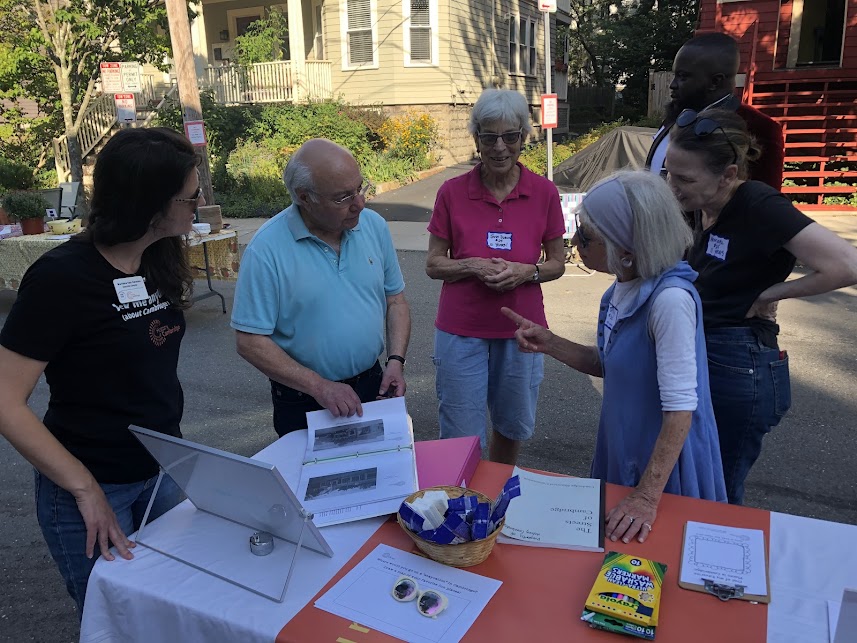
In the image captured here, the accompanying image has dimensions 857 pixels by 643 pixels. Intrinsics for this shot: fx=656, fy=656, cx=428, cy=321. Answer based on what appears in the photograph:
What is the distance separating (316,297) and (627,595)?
136 centimetres

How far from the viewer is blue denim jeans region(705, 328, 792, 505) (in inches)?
84.7

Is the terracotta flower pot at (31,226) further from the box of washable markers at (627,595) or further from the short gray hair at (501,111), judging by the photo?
the box of washable markers at (627,595)

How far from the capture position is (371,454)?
1915 mm

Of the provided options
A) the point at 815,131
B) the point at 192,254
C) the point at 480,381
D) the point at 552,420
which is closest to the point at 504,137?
the point at 480,381

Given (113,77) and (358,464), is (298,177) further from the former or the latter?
(113,77)

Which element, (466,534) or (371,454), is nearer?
(466,534)

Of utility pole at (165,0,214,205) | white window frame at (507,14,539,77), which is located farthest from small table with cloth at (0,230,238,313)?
white window frame at (507,14,539,77)

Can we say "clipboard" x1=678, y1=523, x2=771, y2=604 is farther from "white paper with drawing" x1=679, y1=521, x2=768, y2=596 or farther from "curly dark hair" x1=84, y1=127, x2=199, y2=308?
"curly dark hair" x1=84, y1=127, x2=199, y2=308

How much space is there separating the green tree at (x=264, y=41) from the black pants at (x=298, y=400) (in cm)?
1670

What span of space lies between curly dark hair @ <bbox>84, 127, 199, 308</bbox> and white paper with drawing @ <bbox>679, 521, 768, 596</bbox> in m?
1.60

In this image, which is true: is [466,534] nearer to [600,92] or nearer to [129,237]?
[129,237]

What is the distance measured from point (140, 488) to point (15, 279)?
6101 millimetres

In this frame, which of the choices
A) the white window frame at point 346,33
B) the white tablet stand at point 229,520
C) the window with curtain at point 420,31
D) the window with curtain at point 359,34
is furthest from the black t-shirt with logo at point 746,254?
the window with curtain at point 359,34

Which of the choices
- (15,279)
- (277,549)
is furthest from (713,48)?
(15,279)
